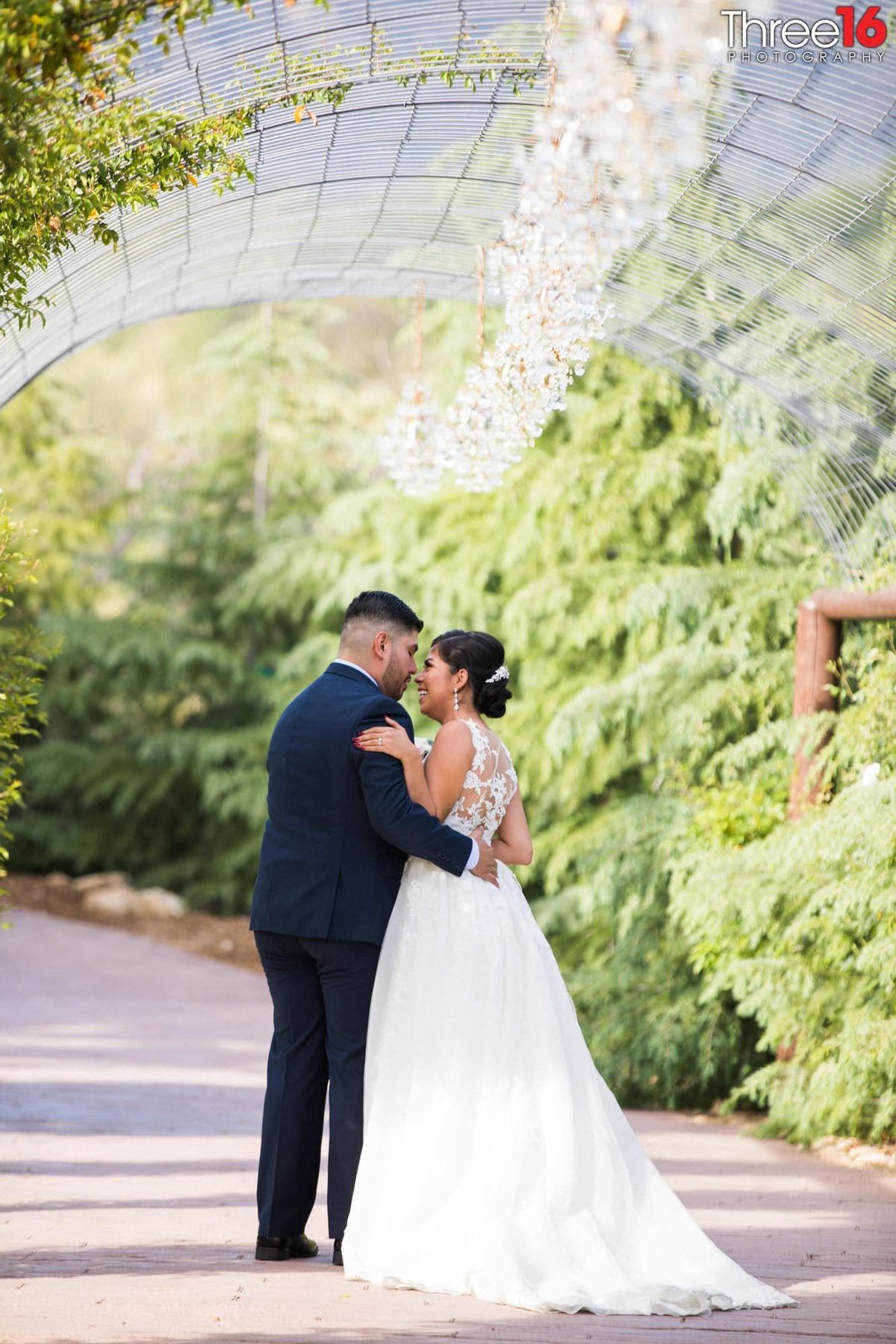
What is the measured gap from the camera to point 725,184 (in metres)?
5.77

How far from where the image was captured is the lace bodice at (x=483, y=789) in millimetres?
4562

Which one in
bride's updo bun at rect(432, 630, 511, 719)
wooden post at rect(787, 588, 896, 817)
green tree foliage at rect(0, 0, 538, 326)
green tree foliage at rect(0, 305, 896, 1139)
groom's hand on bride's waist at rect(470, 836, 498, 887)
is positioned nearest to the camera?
green tree foliage at rect(0, 0, 538, 326)

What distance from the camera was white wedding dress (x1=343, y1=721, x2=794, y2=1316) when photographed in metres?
3.97

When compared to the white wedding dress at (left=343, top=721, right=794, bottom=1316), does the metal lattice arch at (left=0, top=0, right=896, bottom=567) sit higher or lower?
higher

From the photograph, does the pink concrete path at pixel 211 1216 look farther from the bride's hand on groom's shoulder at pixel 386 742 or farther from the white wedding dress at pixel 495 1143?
the bride's hand on groom's shoulder at pixel 386 742

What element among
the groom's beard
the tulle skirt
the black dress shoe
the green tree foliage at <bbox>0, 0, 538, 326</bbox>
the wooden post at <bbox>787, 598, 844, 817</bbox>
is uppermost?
the green tree foliage at <bbox>0, 0, 538, 326</bbox>

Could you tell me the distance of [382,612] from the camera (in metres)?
4.52

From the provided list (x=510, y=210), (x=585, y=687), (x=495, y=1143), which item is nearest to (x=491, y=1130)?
(x=495, y=1143)

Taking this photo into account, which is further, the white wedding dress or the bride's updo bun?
the bride's updo bun

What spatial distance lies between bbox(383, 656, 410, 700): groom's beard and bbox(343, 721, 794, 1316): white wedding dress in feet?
0.87

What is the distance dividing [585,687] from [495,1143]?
5.74 metres

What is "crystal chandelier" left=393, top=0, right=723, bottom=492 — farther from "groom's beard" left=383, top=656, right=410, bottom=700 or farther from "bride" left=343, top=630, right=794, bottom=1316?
"bride" left=343, top=630, right=794, bottom=1316

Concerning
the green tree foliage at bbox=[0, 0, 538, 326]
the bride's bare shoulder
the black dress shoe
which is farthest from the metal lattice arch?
the black dress shoe

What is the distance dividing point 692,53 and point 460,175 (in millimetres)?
1508
